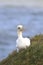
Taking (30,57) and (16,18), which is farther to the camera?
(16,18)

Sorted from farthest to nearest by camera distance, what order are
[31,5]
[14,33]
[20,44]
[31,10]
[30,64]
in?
1. [31,5]
2. [31,10]
3. [14,33]
4. [20,44]
5. [30,64]

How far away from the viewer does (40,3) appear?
169 feet

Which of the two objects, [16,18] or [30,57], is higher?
[16,18]

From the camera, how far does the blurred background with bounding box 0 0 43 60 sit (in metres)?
33.1

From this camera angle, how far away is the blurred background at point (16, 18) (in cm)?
3310

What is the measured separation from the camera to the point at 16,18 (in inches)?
1753

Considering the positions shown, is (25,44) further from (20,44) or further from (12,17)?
(12,17)

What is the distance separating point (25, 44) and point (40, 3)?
3613 cm

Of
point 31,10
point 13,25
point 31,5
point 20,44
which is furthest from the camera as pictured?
point 31,5

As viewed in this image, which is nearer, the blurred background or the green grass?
the green grass

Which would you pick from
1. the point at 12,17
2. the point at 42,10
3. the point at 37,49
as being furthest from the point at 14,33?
the point at 37,49

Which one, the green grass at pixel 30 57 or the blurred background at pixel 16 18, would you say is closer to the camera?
the green grass at pixel 30 57

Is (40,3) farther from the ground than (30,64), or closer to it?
farther from the ground

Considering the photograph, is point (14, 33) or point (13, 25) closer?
point (14, 33)
